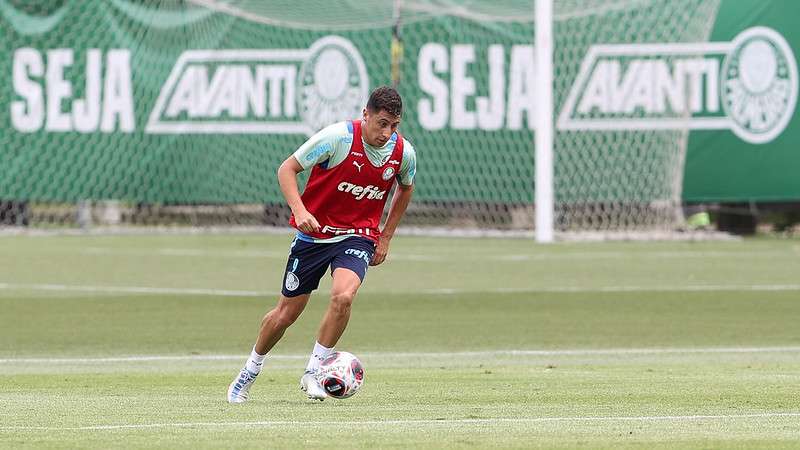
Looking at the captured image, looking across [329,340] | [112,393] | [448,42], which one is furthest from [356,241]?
[448,42]

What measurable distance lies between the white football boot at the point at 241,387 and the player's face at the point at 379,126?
1.71 meters

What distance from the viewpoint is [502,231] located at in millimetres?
30375

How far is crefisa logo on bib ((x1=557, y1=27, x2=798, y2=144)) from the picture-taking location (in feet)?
96.2

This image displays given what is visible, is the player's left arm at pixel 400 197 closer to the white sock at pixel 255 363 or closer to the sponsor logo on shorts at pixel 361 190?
the sponsor logo on shorts at pixel 361 190

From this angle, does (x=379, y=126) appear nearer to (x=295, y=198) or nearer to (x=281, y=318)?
(x=295, y=198)

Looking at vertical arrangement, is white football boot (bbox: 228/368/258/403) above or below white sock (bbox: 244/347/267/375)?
below

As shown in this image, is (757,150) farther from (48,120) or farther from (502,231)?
(48,120)

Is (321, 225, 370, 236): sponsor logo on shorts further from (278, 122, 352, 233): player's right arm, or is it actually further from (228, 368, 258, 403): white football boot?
(228, 368, 258, 403): white football boot

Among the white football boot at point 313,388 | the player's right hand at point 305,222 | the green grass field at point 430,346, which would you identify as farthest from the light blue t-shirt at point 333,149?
the green grass field at point 430,346

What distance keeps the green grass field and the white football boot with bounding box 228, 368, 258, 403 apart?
0.49 feet

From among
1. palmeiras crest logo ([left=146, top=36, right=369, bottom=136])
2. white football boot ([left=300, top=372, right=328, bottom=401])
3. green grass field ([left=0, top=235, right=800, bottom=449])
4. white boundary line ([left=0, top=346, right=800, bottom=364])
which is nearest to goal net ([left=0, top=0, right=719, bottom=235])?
palmeiras crest logo ([left=146, top=36, right=369, bottom=136])

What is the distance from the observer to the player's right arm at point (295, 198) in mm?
10398

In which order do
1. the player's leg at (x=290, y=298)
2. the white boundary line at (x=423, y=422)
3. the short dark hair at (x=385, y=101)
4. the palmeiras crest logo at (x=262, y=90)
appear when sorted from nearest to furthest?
the white boundary line at (x=423, y=422), the short dark hair at (x=385, y=101), the player's leg at (x=290, y=298), the palmeiras crest logo at (x=262, y=90)

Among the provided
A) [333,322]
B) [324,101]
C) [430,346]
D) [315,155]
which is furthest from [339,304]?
[324,101]
